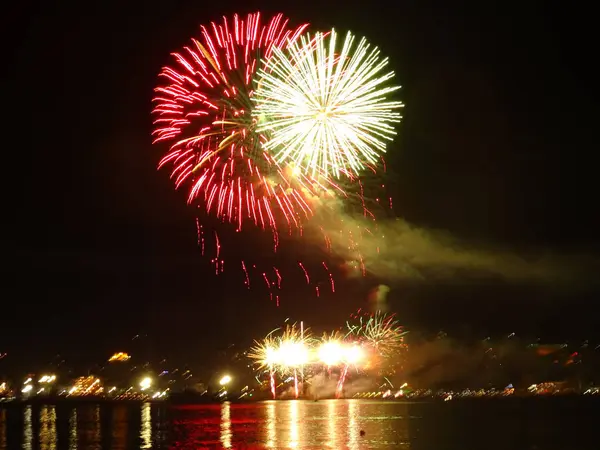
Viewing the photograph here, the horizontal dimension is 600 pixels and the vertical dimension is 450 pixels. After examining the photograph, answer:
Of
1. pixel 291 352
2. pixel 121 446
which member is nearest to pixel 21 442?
pixel 121 446

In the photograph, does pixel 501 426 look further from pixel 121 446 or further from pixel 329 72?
pixel 329 72

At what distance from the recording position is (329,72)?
3023 cm

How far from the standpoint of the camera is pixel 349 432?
53.7 metres

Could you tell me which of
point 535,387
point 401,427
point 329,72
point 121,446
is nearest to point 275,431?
point 401,427

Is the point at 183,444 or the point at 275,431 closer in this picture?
the point at 183,444

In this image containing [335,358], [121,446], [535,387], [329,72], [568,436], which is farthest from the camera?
[535,387]

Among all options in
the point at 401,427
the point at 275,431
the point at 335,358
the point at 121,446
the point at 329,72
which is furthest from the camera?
the point at 335,358

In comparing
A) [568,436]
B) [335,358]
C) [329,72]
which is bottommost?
[568,436]

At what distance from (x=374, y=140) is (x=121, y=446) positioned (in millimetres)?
22248

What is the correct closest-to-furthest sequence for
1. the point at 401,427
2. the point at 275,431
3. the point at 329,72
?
1. the point at 329,72
2. the point at 275,431
3. the point at 401,427

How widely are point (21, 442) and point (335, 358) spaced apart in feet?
150

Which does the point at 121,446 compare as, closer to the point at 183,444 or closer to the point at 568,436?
the point at 183,444

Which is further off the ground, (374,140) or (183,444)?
(374,140)

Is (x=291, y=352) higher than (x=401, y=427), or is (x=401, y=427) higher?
(x=291, y=352)
